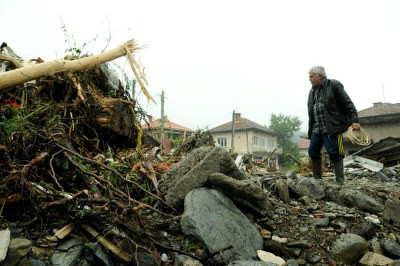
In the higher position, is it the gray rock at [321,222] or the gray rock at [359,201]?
the gray rock at [359,201]

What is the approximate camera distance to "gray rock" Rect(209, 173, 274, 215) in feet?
8.11

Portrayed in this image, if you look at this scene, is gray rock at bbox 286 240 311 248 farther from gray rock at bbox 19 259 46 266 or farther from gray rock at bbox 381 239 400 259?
gray rock at bbox 19 259 46 266

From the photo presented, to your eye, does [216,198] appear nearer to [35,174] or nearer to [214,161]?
[214,161]

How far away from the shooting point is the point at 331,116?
416cm

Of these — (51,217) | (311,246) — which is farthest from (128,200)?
(311,246)

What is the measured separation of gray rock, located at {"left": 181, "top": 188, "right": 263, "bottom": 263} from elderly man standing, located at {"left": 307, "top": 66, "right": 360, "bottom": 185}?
2.37m

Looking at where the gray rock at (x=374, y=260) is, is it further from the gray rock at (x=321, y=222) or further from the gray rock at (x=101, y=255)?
the gray rock at (x=101, y=255)

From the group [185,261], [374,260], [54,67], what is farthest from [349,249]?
[54,67]

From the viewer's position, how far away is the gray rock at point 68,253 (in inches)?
70.3

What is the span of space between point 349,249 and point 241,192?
0.92 metres

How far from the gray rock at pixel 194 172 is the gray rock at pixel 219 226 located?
0.12m

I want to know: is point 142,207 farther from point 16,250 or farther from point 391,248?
point 391,248

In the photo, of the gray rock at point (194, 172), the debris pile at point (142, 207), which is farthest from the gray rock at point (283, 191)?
the gray rock at point (194, 172)

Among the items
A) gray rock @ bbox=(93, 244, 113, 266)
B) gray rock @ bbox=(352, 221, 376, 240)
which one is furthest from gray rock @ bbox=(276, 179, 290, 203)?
gray rock @ bbox=(93, 244, 113, 266)
